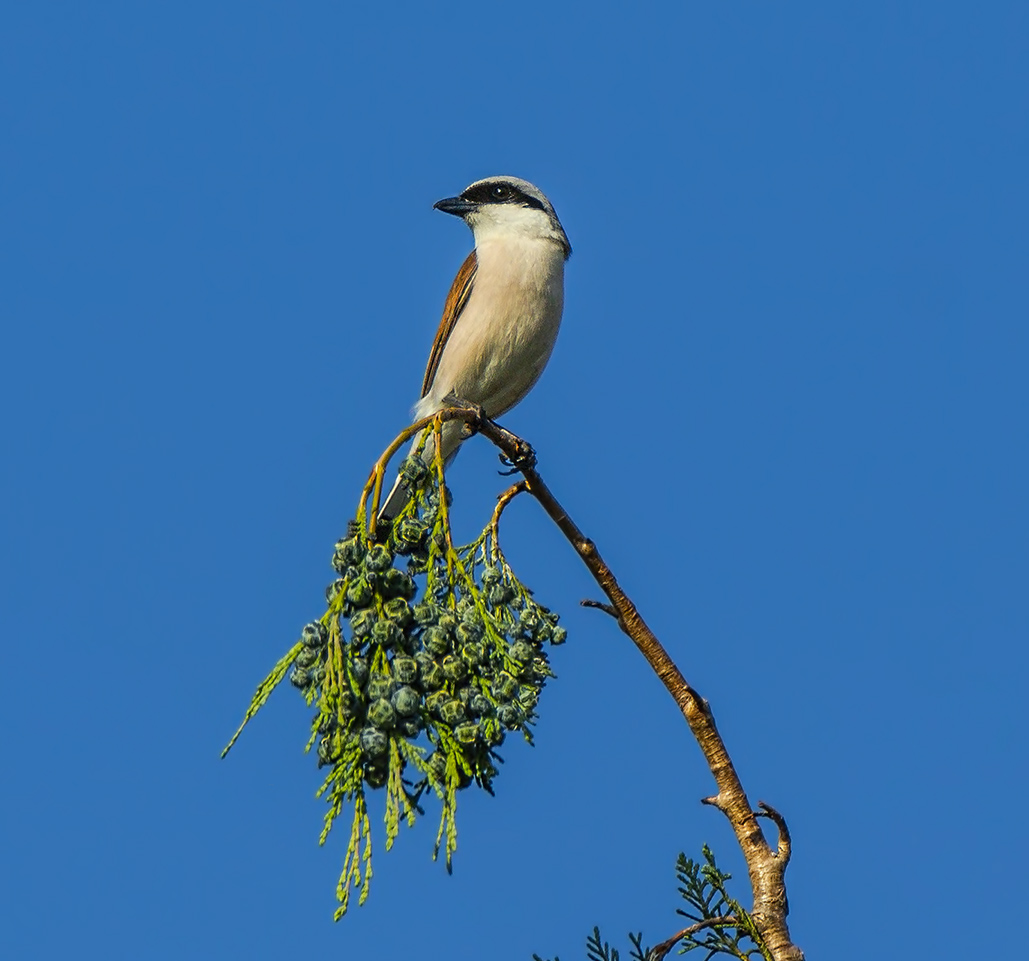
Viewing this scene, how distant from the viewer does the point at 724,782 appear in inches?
133

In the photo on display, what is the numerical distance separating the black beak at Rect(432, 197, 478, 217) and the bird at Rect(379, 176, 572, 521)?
269 mm

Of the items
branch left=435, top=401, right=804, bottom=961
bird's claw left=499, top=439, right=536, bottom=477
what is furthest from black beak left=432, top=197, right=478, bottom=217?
branch left=435, top=401, right=804, bottom=961

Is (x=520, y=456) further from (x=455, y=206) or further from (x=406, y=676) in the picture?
(x=455, y=206)

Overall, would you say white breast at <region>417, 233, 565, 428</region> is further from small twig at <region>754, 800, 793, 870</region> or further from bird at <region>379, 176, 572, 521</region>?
small twig at <region>754, 800, 793, 870</region>

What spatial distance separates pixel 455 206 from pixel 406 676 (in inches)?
216

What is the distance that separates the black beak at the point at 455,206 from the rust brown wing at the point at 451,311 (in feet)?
1.72

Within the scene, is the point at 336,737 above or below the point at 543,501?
below

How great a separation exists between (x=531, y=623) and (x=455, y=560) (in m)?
0.29

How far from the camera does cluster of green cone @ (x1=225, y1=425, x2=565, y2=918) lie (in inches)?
131

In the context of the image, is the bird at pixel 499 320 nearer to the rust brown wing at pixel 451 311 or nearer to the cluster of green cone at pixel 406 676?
the rust brown wing at pixel 451 311

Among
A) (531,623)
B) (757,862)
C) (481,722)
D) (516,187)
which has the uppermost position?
(516,187)

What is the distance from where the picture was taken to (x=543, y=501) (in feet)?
13.6

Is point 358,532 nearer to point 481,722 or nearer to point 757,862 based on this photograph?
point 481,722

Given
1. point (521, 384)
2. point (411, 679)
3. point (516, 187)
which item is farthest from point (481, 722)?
A: point (516, 187)
